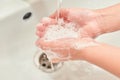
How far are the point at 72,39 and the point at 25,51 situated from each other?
0.16 metres

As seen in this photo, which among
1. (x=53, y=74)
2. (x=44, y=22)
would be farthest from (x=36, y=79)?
(x=44, y=22)

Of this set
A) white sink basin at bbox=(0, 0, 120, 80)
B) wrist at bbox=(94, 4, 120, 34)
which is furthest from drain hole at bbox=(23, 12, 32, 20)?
wrist at bbox=(94, 4, 120, 34)

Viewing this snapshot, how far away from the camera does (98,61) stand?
56cm

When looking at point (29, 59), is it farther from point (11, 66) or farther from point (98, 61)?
point (98, 61)

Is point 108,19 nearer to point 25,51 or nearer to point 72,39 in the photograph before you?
point 72,39

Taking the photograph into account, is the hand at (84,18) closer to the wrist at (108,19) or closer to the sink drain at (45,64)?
the wrist at (108,19)

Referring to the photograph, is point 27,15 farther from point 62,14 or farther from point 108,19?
point 108,19

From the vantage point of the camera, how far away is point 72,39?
1.99 ft

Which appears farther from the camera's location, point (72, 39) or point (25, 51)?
point (25, 51)

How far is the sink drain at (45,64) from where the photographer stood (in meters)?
0.70

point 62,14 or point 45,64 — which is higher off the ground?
point 62,14

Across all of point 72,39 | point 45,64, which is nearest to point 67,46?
point 72,39

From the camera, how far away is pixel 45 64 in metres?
0.71

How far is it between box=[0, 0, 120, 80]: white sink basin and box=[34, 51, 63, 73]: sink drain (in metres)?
0.01
